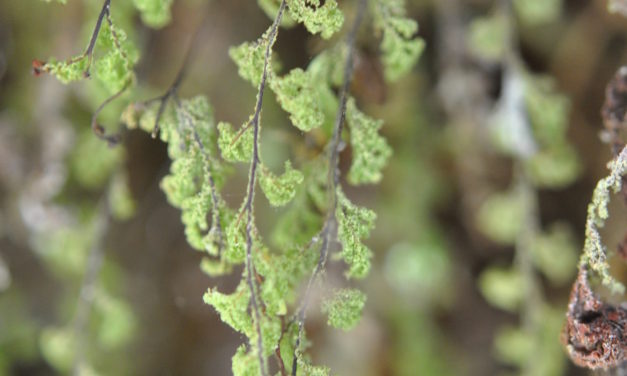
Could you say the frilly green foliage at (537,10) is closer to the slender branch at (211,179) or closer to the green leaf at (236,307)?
the slender branch at (211,179)

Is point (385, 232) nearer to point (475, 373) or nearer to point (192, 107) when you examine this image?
point (475, 373)

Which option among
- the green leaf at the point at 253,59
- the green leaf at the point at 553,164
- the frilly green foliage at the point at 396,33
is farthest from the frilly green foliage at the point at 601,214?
the green leaf at the point at 553,164

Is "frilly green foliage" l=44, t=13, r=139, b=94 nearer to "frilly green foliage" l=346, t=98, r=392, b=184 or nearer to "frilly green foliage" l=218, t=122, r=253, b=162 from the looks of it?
"frilly green foliage" l=218, t=122, r=253, b=162

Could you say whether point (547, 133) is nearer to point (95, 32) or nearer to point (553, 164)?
point (553, 164)

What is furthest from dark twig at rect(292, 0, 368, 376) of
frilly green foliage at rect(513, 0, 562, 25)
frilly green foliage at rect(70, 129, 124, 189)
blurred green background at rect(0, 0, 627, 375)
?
frilly green foliage at rect(513, 0, 562, 25)

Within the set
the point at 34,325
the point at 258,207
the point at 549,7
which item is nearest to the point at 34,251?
the point at 34,325

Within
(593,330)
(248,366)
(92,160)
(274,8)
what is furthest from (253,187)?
(92,160)
